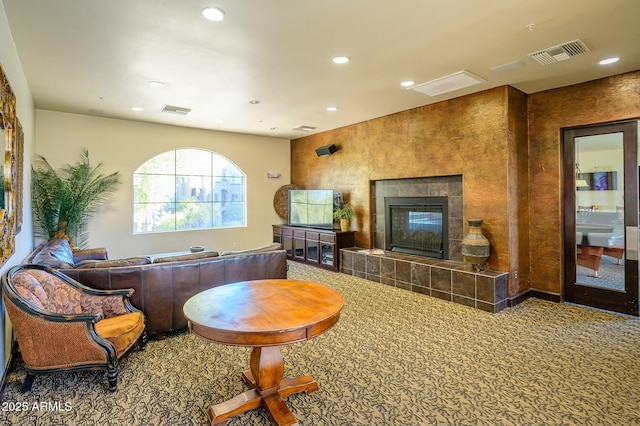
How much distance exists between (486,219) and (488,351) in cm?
201

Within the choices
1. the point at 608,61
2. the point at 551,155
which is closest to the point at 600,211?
the point at 551,155

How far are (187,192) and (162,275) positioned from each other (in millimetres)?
4256

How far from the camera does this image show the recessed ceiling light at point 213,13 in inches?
98.1

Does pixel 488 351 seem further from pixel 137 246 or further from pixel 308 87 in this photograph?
pixel 137 246

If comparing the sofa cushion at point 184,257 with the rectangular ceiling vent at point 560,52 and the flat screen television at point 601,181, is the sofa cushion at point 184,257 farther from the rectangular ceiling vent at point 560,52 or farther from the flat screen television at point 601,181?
the flat screen television at point 601,181

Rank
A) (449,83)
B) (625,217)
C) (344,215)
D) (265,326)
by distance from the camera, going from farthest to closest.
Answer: (344,215) → (449,83) → (625,217) → (265,326)

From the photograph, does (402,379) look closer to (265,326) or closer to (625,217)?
(265,326)

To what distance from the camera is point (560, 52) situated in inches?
128

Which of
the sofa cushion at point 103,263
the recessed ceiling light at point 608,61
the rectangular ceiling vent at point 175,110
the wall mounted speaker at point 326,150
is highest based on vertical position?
the rectangular ceiling vent at point 175,110

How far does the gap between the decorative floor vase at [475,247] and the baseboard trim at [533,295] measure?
550 millimetres

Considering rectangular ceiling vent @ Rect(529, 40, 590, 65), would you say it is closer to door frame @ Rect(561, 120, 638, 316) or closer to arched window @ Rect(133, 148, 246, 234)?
door frame @ Rect(561, 120, 638, 316)

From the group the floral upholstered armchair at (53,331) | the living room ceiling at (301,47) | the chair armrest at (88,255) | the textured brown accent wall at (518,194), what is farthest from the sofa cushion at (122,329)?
the textured brown accent wall at (518,194)

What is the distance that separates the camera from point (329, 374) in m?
2.63

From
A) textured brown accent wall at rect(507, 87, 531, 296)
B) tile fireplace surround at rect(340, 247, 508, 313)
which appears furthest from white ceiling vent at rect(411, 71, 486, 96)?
tile fireplace surround at rect(340, 247, 508, 313)
